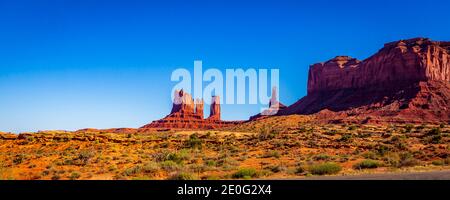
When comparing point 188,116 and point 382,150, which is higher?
point 188,116

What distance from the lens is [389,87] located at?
10350cm

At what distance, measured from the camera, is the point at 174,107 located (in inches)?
6521

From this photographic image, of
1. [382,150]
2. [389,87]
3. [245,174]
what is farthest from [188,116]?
[245,174]

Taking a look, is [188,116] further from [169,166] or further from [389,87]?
[169,166]

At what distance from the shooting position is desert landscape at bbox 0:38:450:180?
19141 mm

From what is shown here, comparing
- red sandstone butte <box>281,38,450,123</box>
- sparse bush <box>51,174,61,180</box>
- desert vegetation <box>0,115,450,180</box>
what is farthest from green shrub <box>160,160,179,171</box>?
red sandstone butte <box>281,38,450,123</box>

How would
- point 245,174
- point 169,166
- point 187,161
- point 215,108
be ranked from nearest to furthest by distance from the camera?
1. point 245,174
2. point 169,166
3. point 187,161
4. point 215,108

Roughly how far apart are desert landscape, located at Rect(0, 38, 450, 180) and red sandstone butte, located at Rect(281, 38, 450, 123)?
28 cm

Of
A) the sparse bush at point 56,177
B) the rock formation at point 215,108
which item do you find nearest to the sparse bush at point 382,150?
the sparse bush at point 56,177

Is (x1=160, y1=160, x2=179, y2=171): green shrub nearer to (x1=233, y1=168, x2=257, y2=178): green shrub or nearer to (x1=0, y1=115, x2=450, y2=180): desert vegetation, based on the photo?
(x1=0, y1=115, x2=450, y2=180): desert vegetation

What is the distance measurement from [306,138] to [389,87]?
70.6 metres

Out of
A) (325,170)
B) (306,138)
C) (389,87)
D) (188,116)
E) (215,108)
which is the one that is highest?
(389,87)
